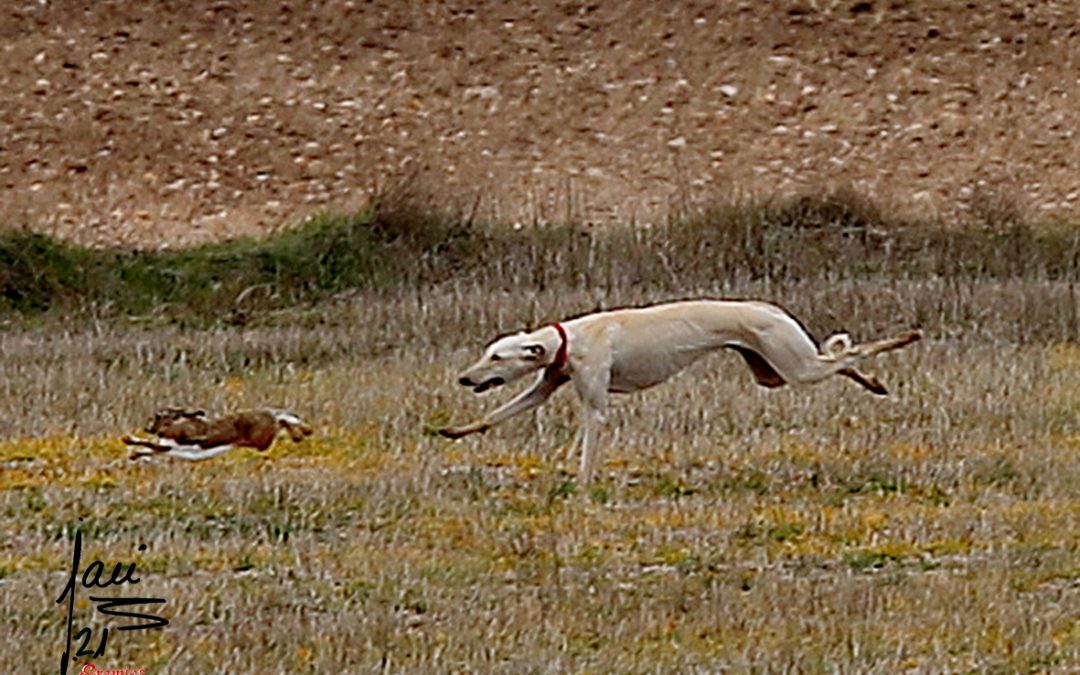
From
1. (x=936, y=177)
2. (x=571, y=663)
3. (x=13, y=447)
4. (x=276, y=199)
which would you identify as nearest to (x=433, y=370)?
(x=13, y=447)

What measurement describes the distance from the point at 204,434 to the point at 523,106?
2086 cm

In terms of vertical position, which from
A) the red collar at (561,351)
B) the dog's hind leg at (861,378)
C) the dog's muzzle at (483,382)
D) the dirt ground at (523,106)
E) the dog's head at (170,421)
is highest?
the red collar at (561,351)

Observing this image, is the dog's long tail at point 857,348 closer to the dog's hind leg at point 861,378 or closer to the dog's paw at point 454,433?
the dog's hind leg at point 861,378

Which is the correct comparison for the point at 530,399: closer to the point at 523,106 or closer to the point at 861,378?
the point at 861,378

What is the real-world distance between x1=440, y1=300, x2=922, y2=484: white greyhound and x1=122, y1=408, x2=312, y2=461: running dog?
0.91 meters

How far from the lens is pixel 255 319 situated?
60.6 feet

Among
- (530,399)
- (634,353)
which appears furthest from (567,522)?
(634,353)

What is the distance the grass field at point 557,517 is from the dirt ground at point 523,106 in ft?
41.2

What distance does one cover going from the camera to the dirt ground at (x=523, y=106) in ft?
93.7

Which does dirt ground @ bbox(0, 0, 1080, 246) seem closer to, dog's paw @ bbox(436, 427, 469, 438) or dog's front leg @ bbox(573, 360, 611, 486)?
dog's paw @ bbox(436, 427, 469, 438)

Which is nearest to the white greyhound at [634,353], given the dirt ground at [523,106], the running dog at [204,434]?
the running dog at [204,434]

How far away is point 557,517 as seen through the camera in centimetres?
970

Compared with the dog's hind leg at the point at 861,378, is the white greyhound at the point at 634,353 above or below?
above

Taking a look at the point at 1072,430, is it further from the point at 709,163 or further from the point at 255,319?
the point at 709,163
